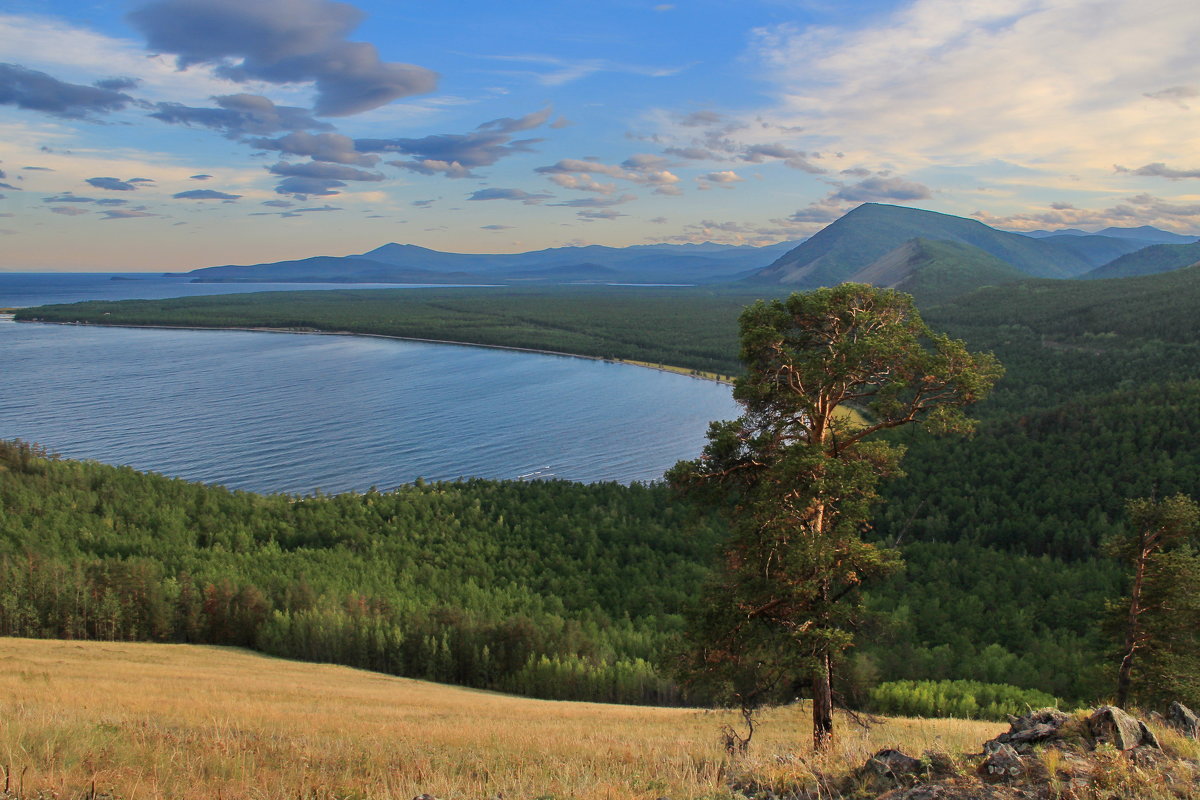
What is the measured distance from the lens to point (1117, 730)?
39.9 feet

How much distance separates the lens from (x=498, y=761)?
1617 centimetres

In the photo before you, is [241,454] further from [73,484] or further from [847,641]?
[847,641]

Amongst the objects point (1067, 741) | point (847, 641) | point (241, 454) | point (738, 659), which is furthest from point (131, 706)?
point (241, 454)

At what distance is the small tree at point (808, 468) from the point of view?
1753cm

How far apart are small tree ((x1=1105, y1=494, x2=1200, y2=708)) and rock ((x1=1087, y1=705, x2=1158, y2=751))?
16114mm

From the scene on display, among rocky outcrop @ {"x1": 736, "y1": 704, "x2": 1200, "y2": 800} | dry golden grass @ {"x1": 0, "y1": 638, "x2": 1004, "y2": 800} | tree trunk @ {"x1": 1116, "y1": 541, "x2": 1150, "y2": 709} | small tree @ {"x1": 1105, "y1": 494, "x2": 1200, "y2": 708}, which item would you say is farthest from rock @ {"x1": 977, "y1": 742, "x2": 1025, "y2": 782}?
tree trunk @ {"x1": 1116, "y1": 541, "x2": 1150, "y2": 709}

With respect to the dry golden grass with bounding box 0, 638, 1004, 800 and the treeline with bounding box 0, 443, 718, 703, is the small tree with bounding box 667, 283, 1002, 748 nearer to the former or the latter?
the dry golden grass with bounding box 0, 638, 1004, 800

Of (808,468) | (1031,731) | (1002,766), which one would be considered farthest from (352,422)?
(1002,766)

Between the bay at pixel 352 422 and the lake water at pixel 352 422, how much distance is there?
34cm

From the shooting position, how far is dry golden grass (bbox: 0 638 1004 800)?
40.8ft

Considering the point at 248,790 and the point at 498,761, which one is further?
the point at 498,761

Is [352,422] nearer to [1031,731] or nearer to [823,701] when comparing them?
[823,701]

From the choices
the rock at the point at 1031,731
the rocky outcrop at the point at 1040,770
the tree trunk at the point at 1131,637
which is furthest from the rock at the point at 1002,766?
the tree trunk at the point at 1131,637

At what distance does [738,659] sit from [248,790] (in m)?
11.6
